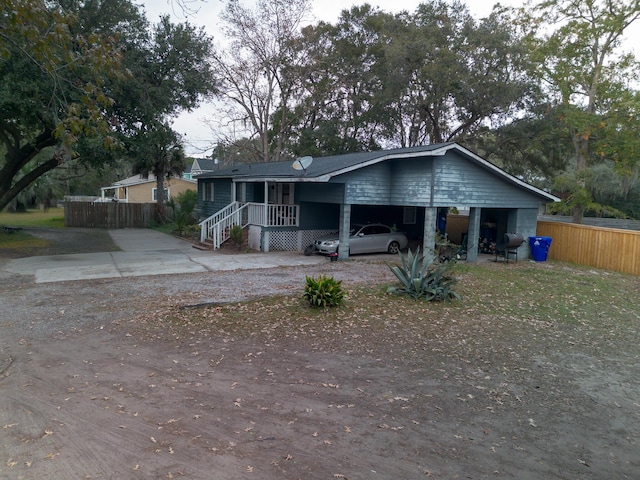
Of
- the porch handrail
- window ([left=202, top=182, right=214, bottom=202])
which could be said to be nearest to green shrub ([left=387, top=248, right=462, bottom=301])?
the porch handrail

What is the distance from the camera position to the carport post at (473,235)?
53.9 feet

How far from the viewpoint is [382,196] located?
16.4 meters

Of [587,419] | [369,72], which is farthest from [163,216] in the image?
[587,419]

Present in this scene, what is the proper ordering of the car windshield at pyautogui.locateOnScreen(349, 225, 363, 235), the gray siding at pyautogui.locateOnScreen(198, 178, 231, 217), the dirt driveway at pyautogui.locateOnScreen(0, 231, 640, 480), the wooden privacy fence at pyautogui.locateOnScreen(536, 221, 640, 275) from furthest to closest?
the gray siding at pyautogui.locateOnScreen(198, 178, 231, 217), the car windshield at pyautogui.locateOnScreen(349, 225, 363, 235), the wooden privacy fence at pyautogui.locateOnScreen(536, 221, 640, 275), the dirt driveway at pyautogui.locateOnScreen(0, 231, 640, 480)

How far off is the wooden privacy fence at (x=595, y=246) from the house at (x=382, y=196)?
109 centimetres

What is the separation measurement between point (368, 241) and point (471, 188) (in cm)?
428

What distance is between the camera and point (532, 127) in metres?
25.8

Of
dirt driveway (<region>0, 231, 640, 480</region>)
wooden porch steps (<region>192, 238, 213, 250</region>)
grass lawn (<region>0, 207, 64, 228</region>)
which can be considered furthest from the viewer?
grass lawn (<region>0, 207, 64, 228</region>)

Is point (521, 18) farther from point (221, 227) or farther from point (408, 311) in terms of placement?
point (408, 311)

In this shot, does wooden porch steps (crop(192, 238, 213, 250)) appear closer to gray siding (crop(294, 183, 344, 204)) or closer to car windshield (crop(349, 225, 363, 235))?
gray siding (crop(294, 183, 344, 204))

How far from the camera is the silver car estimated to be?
53.7ft

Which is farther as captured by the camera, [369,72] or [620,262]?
[369,72]

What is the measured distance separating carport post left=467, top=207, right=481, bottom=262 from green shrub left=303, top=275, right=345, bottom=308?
9289 millimetres

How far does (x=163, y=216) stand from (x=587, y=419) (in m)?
29.0
